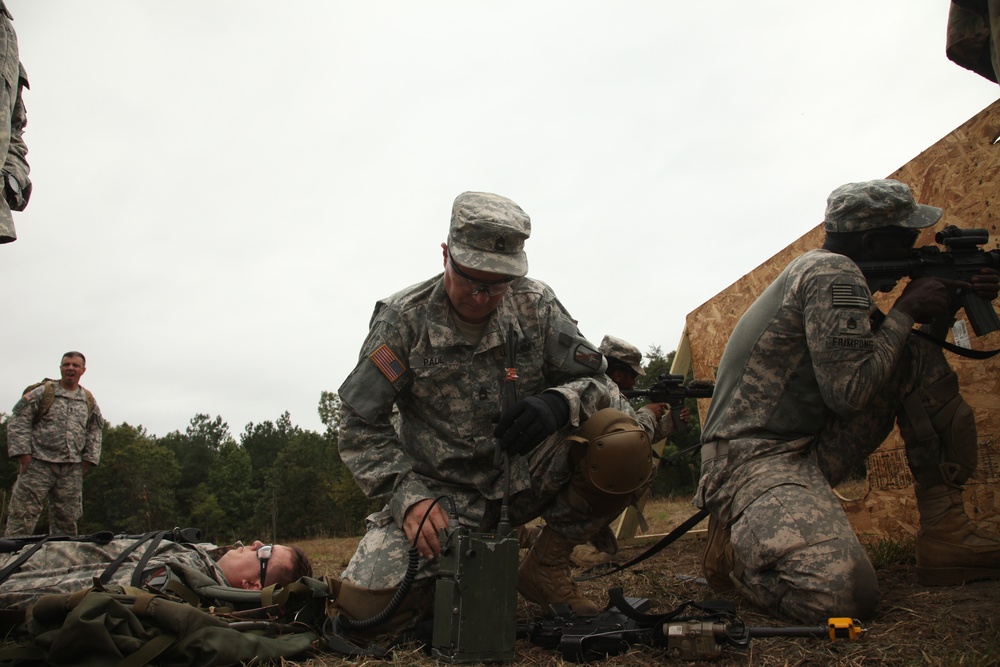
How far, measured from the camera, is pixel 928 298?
10.7 feet

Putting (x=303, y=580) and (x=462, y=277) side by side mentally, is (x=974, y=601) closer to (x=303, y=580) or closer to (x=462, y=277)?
(x=462, y=277)

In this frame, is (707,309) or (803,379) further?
(707,309)

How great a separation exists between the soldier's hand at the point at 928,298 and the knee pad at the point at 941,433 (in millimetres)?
352

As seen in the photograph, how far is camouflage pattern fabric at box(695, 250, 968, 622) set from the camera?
2.90m

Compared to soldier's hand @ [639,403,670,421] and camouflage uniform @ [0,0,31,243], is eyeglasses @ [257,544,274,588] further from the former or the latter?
soldier's hand @ [639,403,670,421]

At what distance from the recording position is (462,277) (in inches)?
125

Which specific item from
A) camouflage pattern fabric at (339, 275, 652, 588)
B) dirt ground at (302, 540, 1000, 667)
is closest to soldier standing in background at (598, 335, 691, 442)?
camouflage pattern fabric at (339, 275, 652, 588)

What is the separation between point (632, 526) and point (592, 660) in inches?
153

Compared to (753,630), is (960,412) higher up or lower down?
higher up

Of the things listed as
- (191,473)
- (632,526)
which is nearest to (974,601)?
(632,526)

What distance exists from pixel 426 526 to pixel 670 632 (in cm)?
99

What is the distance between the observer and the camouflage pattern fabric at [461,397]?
3303mm

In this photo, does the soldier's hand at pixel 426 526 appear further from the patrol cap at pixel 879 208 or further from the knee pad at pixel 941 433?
the patrol cap at pixel 879 208

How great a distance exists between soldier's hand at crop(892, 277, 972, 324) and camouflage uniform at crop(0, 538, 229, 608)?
333cm
